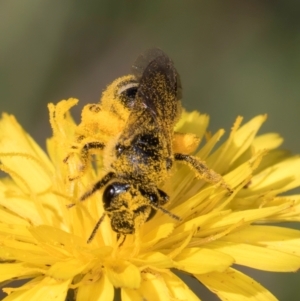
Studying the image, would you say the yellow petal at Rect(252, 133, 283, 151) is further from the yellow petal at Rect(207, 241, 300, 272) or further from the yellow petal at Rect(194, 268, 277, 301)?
the yellow petal at Rect(194, 268, 277, 301)

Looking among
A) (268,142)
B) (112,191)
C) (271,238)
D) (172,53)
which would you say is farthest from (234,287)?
(172,53)

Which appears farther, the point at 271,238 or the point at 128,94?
the point at 128,94

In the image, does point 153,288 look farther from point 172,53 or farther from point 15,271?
point 172,53

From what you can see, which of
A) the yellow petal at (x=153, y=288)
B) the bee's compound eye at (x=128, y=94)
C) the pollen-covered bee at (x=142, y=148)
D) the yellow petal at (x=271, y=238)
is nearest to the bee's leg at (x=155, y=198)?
the pollen-covered bee at (x=142, y=148)

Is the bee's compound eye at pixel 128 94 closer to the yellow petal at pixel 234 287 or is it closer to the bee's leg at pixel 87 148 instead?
the bee's leg at pixel 87 148

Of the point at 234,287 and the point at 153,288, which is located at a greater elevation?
the point at 234,287

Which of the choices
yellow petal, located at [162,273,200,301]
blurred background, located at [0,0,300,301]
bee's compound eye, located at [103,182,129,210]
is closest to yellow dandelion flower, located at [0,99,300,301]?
yellow petal, located at [162,273,200,301]
